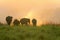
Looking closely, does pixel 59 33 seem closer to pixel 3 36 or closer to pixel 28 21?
pixel 3 36

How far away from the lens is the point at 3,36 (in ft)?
35.7

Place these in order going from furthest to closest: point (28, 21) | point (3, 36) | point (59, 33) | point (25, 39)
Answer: point (28, 21), point (59, 33), point (3, 36), point (25, 39)

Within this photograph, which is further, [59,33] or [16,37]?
[59,33]

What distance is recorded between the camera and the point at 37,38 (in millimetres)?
10344

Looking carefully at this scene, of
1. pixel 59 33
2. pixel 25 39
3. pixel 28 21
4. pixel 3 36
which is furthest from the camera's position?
pixel 28 21

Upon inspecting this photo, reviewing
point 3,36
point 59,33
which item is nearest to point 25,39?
point 3,36

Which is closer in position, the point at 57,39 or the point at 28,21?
the point at 57,39

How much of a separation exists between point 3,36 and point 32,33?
1.35 metres

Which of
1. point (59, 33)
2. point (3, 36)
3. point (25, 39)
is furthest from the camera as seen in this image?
point (59, 33)

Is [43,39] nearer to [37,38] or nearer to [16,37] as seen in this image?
[37,38]

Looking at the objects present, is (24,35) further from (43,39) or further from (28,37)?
(43,39)

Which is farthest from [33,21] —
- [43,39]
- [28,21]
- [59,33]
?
[43,39]

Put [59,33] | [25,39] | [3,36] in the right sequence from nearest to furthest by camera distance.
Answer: [25,39] → [3,36] → [59,33]

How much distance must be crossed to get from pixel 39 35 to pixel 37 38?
1.36 ft
